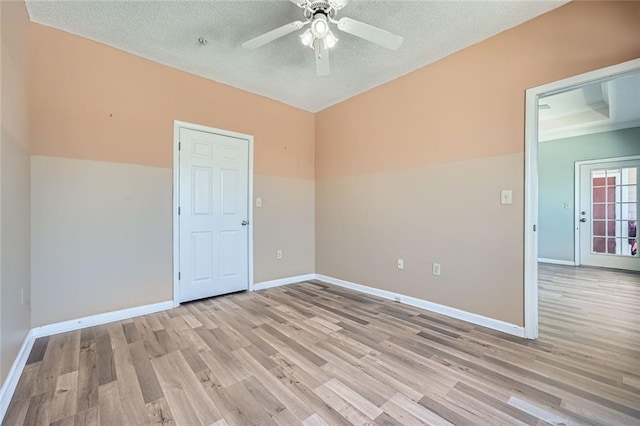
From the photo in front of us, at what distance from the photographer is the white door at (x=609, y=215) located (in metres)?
4.82

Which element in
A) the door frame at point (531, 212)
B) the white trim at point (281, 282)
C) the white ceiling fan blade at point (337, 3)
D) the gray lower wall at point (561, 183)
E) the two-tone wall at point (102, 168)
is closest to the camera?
the white ceiling fan blade at point (337, 3)

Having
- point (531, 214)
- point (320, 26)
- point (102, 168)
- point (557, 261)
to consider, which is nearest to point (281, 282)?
point (102, 168)

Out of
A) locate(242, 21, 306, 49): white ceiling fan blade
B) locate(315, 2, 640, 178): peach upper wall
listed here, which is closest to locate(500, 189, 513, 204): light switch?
locate(315, 2, 640, 178): peach upper wall

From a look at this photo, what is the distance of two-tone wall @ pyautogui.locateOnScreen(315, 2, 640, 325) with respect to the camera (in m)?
2.16

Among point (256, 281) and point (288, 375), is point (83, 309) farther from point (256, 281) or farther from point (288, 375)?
point (288, 375)

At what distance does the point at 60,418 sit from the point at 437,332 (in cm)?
258

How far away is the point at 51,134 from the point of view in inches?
95.4

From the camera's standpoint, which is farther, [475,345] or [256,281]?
[256,281]

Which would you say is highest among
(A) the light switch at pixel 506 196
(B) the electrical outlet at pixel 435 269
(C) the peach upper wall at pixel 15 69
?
(C) the peach upper wall at pixel 15 69

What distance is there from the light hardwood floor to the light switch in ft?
3.82

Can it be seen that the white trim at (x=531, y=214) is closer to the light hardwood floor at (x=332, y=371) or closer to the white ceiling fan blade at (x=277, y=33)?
the light hardwood floor at (x=332, y=371)

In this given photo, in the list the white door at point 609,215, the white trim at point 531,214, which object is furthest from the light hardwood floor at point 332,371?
the white door at point 609,215

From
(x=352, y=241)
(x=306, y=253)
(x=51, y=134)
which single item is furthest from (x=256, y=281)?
(x=51, y=134)

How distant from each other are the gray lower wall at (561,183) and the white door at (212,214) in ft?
19.7
